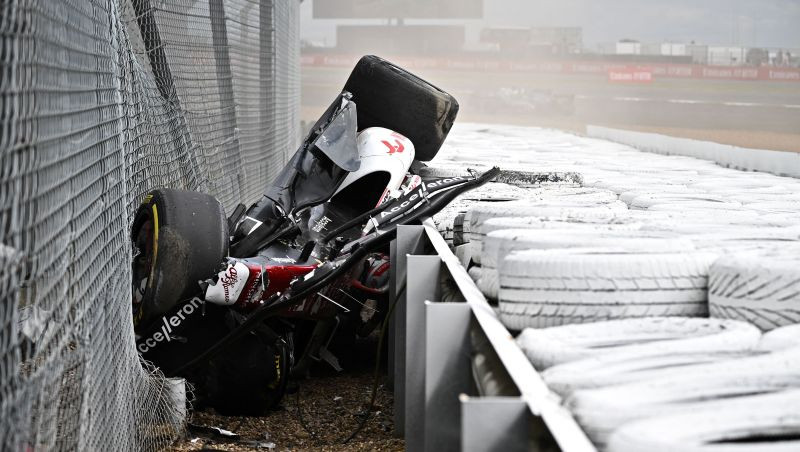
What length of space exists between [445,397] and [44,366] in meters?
1.11

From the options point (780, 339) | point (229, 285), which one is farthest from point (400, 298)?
point (780, 339)

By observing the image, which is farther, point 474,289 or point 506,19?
point 506,19

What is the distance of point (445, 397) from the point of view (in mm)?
2959

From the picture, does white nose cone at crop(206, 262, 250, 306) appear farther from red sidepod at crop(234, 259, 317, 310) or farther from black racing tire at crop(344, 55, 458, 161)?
black racing tire at crop(344, 55, 458, 161)

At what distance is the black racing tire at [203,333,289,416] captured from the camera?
4.74 meters

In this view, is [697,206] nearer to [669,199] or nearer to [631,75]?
[669,199]

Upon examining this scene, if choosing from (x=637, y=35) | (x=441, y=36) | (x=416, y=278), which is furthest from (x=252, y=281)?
(x=637, y=35)

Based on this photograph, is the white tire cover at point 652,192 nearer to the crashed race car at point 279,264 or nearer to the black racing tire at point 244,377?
the crashed race car at point 279,264

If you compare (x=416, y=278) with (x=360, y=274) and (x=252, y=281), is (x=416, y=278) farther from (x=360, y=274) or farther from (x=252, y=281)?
(x=360, y=274)

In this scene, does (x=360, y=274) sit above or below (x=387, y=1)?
below

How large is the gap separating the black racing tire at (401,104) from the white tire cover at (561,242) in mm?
3335

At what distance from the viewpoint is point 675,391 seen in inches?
84.4

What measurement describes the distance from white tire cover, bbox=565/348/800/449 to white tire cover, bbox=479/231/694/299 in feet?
2.98

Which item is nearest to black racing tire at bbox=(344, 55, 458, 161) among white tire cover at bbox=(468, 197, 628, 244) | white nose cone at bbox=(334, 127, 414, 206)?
white nose cone at bbox=(334, 127, 414, 206)
